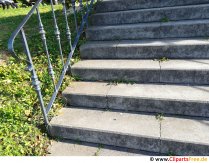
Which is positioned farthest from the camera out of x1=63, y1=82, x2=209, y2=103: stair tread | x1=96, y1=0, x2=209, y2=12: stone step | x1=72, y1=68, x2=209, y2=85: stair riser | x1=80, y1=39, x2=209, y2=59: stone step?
x1=96, y1=0, x2=209, y2=12: stone step

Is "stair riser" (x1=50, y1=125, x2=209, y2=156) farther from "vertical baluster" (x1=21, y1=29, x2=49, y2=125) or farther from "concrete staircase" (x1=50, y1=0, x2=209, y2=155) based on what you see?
"vertical baluster" (x1=21, y1=29, x2=49, y2=125)

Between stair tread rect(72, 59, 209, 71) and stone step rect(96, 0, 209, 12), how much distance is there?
3.99 ft

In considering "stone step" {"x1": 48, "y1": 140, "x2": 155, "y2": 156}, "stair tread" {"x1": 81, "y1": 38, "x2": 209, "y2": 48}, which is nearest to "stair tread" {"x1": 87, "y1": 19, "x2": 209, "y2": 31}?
"stair tread" {"x1": 81, "y1": 38, "x2": 209, "y2": 48}

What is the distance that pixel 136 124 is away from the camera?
2908mm

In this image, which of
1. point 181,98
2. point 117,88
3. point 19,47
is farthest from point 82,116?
point 19,47

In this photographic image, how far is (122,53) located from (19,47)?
2.08 metres

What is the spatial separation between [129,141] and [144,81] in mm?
992

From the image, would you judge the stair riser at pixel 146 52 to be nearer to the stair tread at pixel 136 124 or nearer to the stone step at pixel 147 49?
the stone step at pixel 147 49

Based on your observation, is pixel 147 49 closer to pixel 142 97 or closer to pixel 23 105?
pixel 142 97

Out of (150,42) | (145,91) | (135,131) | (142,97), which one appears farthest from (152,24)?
(135,131)

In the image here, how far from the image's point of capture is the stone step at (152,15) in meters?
3.80

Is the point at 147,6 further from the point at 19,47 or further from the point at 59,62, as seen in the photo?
the point at 19,47

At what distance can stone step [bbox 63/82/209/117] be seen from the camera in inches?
113

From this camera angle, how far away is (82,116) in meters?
3.17
